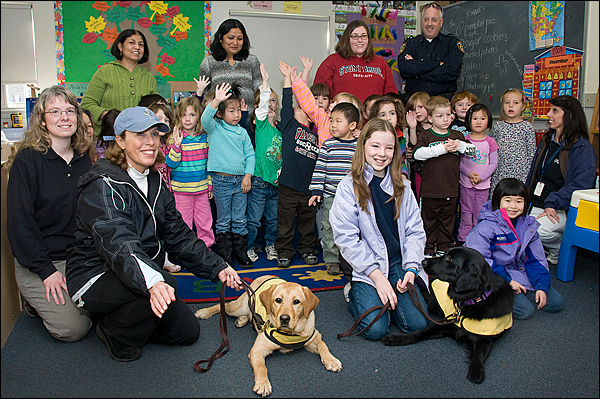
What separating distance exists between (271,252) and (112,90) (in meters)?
2.02

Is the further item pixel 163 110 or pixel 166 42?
pixel 166 42

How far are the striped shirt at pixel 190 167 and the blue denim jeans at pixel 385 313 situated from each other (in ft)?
5.36

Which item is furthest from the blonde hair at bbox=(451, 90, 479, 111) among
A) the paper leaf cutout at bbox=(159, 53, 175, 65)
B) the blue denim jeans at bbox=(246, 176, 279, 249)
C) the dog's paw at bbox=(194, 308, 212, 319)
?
the paper leaf cutout at bbox=(159, 53, 175, 65)

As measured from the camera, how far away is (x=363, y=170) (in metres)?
2.49

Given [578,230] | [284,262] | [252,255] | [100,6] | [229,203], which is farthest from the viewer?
[100,6]

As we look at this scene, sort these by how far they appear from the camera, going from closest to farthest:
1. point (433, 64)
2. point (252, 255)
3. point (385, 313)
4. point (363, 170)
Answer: point (385, 313)
point (363, 170)
point (252, 255)
point (433, 64)

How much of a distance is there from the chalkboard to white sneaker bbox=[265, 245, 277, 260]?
3.16 m

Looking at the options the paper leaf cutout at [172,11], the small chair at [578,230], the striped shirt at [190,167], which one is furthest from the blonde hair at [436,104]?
the paper leaf cutout at [172,11]

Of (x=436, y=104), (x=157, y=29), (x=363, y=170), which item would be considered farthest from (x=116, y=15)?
(x=363, y=170)

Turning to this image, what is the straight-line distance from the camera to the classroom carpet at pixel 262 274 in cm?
284

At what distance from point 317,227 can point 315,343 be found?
1.91m

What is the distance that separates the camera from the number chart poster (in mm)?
4711

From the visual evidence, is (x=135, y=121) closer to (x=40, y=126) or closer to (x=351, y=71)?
(x=40, y=126)

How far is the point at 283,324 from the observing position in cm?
195
